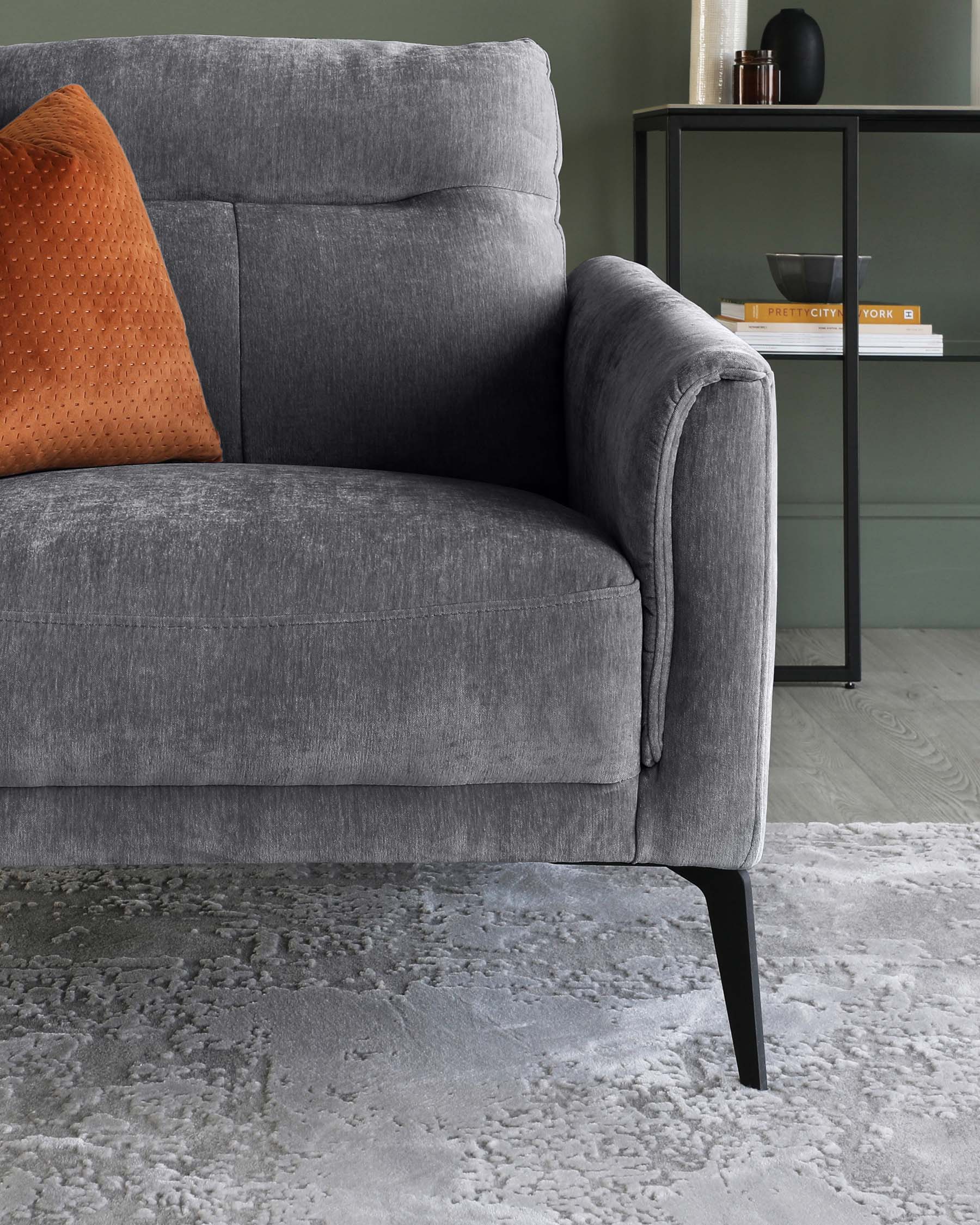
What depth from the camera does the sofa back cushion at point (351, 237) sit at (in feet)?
5.50

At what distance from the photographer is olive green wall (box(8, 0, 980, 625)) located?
2.62 m

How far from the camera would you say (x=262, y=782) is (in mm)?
1129

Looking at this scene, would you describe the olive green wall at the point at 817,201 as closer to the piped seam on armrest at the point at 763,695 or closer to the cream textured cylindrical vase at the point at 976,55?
the cream textured cylindrical vase at the point at 976,55

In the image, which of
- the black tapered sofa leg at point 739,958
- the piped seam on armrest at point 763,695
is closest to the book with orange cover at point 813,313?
the piped seam on armrest at point 763,695

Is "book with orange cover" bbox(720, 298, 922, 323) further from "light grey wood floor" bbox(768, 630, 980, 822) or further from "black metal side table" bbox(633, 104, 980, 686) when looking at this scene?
"light grey wood floor" bbox(768, 630, 980, 822)

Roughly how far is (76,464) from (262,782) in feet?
1.56

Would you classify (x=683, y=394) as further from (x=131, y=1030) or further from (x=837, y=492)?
(x=837, y=492)

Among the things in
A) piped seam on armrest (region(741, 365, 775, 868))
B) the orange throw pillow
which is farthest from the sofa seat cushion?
the orange throw pillow

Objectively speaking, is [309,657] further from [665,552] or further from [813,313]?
[813,313]

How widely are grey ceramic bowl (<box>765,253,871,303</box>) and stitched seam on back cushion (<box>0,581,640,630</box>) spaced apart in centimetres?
149

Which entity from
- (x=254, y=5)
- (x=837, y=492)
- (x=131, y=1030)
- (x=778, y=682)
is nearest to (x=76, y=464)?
(x=131, y=1030)

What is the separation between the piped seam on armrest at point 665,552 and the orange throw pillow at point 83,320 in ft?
2.03

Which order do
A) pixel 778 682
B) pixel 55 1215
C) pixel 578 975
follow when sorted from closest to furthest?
pixel 55 1215 → pixel 578 975 → pixel 778 682

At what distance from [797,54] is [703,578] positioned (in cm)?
165
